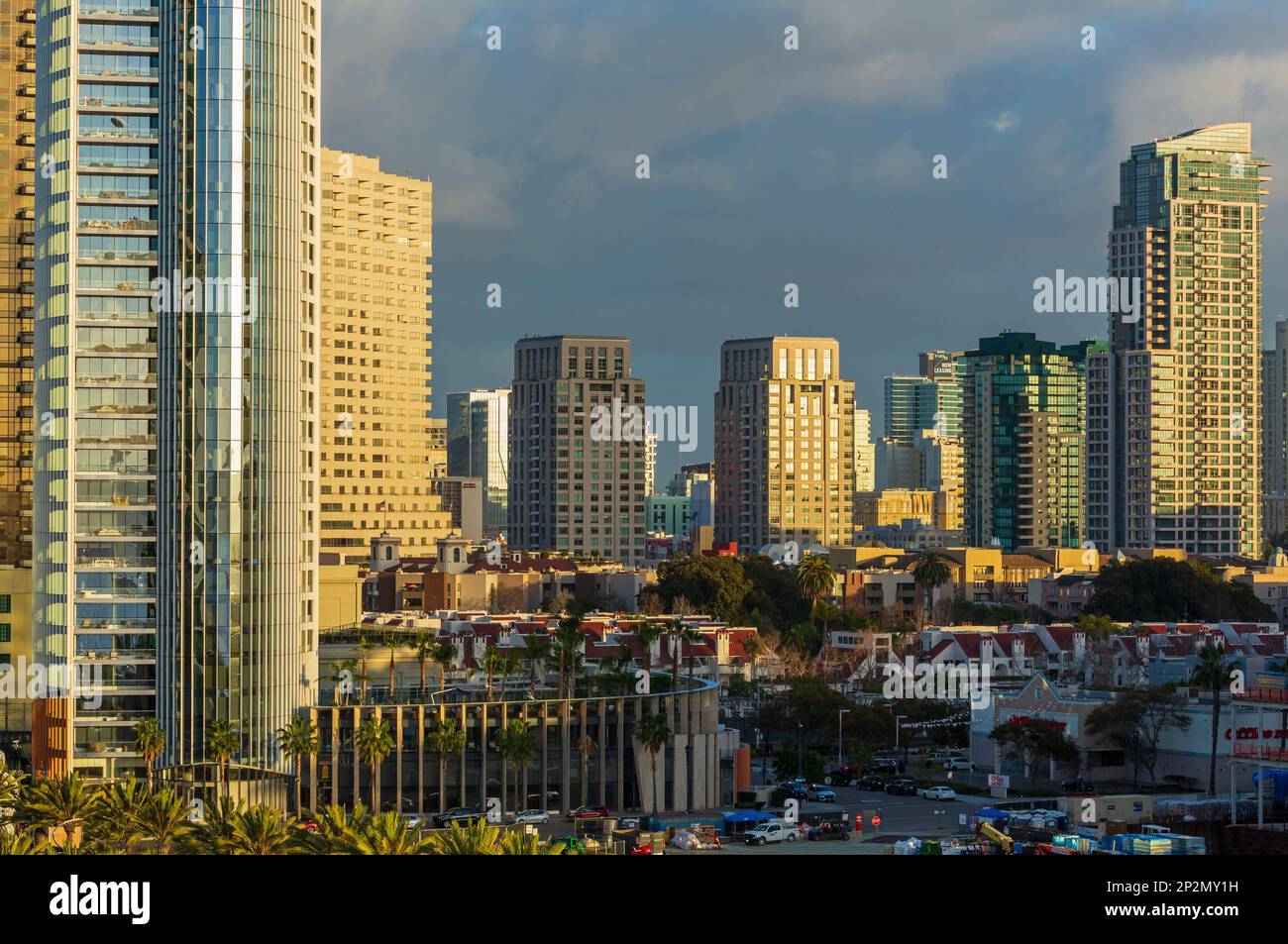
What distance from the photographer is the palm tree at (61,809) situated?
5238 cm

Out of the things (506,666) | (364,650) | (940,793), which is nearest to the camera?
(940,793)

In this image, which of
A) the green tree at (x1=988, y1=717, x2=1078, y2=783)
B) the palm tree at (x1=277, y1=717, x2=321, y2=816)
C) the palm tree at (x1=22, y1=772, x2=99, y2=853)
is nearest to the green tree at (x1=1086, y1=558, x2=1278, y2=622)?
the green tree at (x1=988, y1=717, x2=1078, y2=783)

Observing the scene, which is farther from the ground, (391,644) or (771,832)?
(391,644)

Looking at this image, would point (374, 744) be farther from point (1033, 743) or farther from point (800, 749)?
point (1033, 743)

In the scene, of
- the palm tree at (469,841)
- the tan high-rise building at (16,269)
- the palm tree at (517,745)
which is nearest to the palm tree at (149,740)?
the palm tree at (517,745)

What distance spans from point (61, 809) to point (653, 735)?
3424 cm

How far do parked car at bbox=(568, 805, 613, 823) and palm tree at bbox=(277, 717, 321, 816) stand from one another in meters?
11.5

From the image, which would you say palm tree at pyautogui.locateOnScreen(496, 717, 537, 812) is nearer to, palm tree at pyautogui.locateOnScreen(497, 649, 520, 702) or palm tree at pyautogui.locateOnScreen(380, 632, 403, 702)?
palm tree at pyautogui.locateOnScreen(497, 649, 520, 702)

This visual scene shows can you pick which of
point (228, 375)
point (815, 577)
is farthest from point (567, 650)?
point (815, 577)

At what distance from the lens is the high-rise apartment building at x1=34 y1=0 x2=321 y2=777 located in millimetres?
77562

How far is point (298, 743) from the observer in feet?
247

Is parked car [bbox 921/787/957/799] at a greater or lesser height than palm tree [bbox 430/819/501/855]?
lesser

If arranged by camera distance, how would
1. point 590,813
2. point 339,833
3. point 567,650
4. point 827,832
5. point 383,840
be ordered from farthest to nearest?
1. point 567,650
2. point 590,813
3. point 827,832
4. point 339,833
5. point 383,840

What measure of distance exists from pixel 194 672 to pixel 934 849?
3121 centimetres
